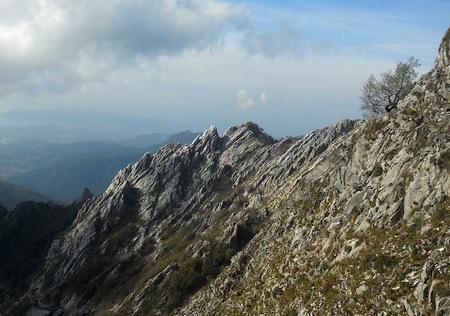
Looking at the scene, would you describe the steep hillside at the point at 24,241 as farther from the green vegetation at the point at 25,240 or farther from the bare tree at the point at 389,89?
the bare tree at the point at 389,89

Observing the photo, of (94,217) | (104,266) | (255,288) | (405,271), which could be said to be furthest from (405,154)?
(94,217)

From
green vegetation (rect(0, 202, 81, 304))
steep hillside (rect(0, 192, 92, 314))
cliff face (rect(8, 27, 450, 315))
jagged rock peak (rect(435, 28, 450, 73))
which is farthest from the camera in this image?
green vegetation (rect(0, 202, 81, 304))

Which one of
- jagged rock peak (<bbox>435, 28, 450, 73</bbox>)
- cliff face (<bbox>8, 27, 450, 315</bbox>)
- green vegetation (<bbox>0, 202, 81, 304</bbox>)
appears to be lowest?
green vegetation (<bbox>0, 202, 81, 304</bbox>)

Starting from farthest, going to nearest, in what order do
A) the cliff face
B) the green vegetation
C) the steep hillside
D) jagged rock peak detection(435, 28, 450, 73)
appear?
the green vegetation → the steep hillside → jagged rock peak detection(435, 28, 450, 73) → the cliff face

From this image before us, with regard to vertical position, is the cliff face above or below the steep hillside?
above

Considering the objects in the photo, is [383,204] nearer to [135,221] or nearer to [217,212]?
[217,212]

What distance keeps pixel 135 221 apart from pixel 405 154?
109 metres

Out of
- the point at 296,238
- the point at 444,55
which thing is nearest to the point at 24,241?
the point at 296,238

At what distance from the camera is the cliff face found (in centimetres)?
2983

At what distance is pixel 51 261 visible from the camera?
139 meters

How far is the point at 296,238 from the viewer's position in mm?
48938

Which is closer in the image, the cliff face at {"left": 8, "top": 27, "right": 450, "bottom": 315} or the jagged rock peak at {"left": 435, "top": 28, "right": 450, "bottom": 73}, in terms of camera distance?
the cliff face at {"left": 8, "top": 27, "right": 450, "bottom": 315}

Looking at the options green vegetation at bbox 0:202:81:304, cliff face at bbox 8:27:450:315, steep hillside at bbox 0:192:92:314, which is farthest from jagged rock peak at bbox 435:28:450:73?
green vegetation at bbox 0:202:81:304

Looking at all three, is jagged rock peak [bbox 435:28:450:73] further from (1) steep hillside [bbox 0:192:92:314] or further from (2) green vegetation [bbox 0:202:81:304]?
(2) green vegetation [bbox 0:202:81:304]
